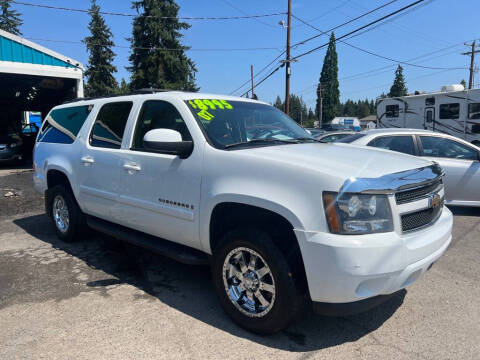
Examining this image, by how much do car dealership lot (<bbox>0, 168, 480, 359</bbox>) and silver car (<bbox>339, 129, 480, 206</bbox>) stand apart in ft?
6.52

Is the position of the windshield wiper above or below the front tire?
above

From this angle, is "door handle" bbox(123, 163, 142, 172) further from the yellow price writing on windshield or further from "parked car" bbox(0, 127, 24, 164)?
"parked car" bbox(0, 127, 24, 164)

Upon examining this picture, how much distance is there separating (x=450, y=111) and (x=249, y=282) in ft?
53.5

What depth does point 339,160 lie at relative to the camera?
2.82 m

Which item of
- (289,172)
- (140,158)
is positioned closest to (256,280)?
(289,172)

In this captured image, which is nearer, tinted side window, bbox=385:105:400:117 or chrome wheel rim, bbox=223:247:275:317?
→ chrome wheel rim, bbox=223:247:275:317

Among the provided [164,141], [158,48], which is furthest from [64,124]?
[158,48]

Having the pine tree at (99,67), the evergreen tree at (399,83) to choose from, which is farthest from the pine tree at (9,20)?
the evergreen tree at (399,83)

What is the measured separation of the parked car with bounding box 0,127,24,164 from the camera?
15391mm

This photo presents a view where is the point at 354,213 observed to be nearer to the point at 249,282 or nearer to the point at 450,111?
the point at 249,282

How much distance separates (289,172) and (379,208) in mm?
643

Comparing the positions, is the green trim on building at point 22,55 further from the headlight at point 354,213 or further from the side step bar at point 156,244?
the headlight at point 354,213

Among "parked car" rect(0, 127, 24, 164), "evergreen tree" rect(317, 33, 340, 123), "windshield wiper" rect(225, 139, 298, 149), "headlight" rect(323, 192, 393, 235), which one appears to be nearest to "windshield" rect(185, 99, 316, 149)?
"windshield wiper" rect(225, 139, 298, 149)

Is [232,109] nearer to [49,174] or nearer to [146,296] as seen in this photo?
[146,296]
